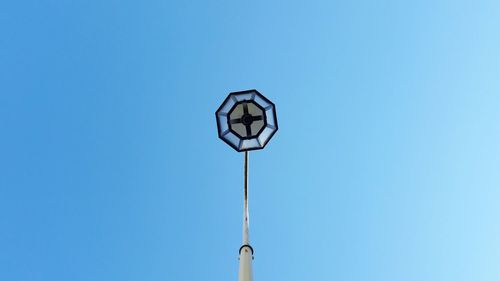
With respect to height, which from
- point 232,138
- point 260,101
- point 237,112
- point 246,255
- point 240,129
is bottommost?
point 246,255

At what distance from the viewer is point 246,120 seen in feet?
23.7

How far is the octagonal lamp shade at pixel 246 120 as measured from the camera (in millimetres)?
7172

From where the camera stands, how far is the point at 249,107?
7234mm

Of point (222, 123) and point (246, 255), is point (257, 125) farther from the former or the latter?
point (246, 255)

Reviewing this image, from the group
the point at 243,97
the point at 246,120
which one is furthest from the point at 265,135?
the point at 243,97

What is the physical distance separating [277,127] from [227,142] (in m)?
0.71

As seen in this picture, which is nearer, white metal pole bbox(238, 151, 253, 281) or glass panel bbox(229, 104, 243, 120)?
white metal pole bbox(238, 151, 253, 281)

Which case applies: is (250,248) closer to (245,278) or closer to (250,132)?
(245,278)

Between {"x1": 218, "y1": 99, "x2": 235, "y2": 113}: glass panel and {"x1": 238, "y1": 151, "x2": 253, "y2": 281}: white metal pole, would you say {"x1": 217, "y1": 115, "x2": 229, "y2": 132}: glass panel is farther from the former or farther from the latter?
{"x1": 238, "y1": 151, "x2": 253, "y2": 281}: white metal pole

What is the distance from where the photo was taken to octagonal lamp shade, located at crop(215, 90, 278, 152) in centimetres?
717

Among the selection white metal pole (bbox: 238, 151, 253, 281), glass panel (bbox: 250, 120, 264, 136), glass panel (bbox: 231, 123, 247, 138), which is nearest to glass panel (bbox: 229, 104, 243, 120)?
glass panel (bbox: 231, 123, 247, 138)

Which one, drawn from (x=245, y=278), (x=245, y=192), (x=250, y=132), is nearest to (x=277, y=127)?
(x=250, y=132)

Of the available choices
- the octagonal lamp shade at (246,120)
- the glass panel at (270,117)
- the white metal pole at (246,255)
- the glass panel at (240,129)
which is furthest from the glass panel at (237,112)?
→ the white metal pole at (246,255)

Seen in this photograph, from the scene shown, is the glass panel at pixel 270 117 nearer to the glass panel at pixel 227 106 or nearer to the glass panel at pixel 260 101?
the glass panel at pixel 260 101
